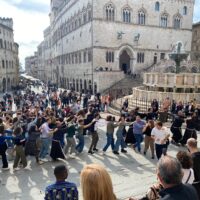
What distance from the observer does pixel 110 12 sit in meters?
39.5

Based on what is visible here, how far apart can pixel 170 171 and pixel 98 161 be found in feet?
21.5

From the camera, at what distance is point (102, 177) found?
2.56 m

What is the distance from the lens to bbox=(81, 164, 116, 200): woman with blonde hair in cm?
252

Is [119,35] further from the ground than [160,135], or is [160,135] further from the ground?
[119,35]

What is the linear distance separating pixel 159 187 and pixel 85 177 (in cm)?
Answer: 138

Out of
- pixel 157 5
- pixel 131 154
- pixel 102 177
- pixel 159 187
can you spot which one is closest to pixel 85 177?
pixel 102 177

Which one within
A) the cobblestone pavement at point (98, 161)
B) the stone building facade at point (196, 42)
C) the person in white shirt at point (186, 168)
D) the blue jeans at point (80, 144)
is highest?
the stone building facade at point (196, 42)

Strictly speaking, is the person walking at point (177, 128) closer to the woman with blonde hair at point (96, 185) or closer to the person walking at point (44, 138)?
the person walking at point (44, 138)

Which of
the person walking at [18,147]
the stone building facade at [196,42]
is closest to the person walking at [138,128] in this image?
the person walking at [18,147]

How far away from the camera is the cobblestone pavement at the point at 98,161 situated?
267 inches

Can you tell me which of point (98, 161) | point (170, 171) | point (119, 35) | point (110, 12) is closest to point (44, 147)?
point (98, 161)

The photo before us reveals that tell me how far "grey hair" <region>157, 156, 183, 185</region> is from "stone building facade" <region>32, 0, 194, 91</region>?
3488 cm

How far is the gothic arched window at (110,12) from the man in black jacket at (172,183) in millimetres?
39069

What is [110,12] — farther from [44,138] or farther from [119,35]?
[44,138]
